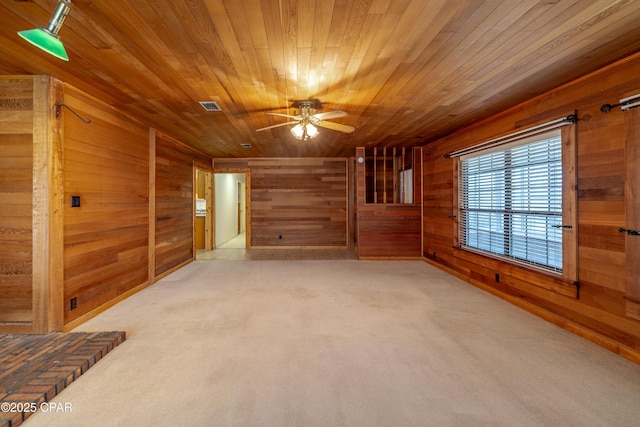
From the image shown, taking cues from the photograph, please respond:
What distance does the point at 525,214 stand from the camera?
321 cm

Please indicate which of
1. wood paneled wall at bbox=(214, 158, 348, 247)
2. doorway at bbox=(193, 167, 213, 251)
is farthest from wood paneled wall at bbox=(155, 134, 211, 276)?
wood paneled wall at bbox=(214, 158, 348, 247)

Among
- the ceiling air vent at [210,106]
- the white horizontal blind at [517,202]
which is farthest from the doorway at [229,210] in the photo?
the white horizontal blind at [517,202]

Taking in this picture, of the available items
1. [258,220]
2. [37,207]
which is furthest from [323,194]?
[37,207]

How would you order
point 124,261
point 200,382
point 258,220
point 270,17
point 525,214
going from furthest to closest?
point 258,220, point 124,261, point 525,214, point 200,382, point 270,17

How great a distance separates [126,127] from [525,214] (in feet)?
16.8

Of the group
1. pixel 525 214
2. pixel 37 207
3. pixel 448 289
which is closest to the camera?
pixel 37 207

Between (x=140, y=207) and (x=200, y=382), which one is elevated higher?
(x=140, y=207)

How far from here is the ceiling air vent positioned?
310cm

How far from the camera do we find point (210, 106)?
10.6 feet

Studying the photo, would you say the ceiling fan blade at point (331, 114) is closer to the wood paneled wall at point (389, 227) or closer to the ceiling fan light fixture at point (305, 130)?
the ceiling fan light fixture at point (305, 130)

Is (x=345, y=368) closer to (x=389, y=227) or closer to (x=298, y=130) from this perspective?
(x=298, y=130)

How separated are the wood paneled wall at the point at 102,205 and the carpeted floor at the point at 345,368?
1.22ft

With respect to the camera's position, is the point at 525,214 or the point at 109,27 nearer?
the point at 109,27

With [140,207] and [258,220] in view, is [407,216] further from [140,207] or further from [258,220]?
[140,207]
